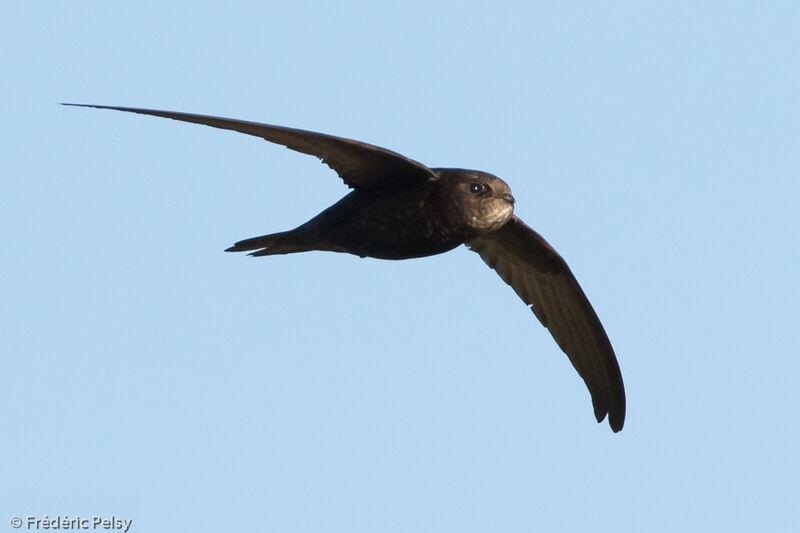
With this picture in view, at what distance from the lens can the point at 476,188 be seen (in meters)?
9.13

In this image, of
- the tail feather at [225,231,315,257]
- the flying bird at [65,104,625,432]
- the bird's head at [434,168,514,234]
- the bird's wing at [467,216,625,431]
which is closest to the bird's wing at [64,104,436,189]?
the flying bird at [65,104,625,432]

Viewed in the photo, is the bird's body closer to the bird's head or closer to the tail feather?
the bird's head

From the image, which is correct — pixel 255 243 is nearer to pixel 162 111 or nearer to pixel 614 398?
pixel 162 111

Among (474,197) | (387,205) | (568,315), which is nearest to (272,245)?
(387,205)

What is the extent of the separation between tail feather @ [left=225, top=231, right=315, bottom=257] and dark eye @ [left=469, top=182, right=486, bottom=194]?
56.4 inches

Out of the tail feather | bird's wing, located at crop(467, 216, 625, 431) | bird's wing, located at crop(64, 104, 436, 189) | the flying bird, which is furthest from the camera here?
bird's wing, located at crop(467, 216, 625, 431)

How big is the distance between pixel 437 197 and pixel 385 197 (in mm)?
368

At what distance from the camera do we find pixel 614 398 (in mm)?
11164

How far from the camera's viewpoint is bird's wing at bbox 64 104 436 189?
8.73 meters

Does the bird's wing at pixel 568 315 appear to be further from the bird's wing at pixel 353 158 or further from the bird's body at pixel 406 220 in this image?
→ the bird's wing at pixel 353 158

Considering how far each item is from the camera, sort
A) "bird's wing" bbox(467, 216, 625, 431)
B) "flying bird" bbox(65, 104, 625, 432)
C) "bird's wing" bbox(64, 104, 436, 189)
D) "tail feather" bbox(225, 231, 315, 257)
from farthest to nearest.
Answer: "bird's wing" bbox(467, 216, 625, 431) < "tail feather" bbox(225, 231, 315, 257) < "flying bird" bbox(65, 104, 625, 432) < "bird's wing" bbox(64, 104, 436, 189)

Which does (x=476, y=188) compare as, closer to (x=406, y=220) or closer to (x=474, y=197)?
(x=474, y=197)

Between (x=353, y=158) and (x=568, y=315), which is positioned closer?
(x=353, y=158)

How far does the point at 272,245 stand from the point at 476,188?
5.91 feet
